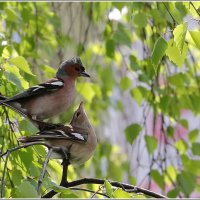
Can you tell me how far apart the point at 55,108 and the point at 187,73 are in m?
1.44

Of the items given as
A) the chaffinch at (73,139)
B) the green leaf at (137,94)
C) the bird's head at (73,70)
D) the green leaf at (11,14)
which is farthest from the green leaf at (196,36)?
the green leaf at (137,94)

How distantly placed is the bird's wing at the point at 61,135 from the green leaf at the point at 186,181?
47.1 inches

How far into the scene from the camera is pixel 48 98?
1.89m

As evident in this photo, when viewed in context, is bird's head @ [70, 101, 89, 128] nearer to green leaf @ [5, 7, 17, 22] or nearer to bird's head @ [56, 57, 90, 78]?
bird's head @ [56, 57, 90, 78]

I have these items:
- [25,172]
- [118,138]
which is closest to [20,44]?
[25,172]

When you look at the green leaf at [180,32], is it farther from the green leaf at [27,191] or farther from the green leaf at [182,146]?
the green leaf at [182,146]

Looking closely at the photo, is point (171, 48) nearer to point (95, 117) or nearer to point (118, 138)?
point (95, 117)

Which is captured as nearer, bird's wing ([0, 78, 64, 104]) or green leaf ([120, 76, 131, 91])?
bird's wing ([0, 78, 64, 104])

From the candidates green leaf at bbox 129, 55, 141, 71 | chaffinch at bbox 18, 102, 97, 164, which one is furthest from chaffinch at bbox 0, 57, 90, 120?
green leaf at bbox 129, 55, 141, 71

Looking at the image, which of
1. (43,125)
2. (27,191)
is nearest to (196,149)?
(43,125)

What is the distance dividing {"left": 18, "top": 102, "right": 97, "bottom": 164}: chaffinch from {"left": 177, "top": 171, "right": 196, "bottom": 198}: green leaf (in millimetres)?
1157

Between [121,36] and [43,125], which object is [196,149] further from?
[43,125]

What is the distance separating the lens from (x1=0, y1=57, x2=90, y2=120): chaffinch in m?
1.85

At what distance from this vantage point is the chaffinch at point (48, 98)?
1.85 m
